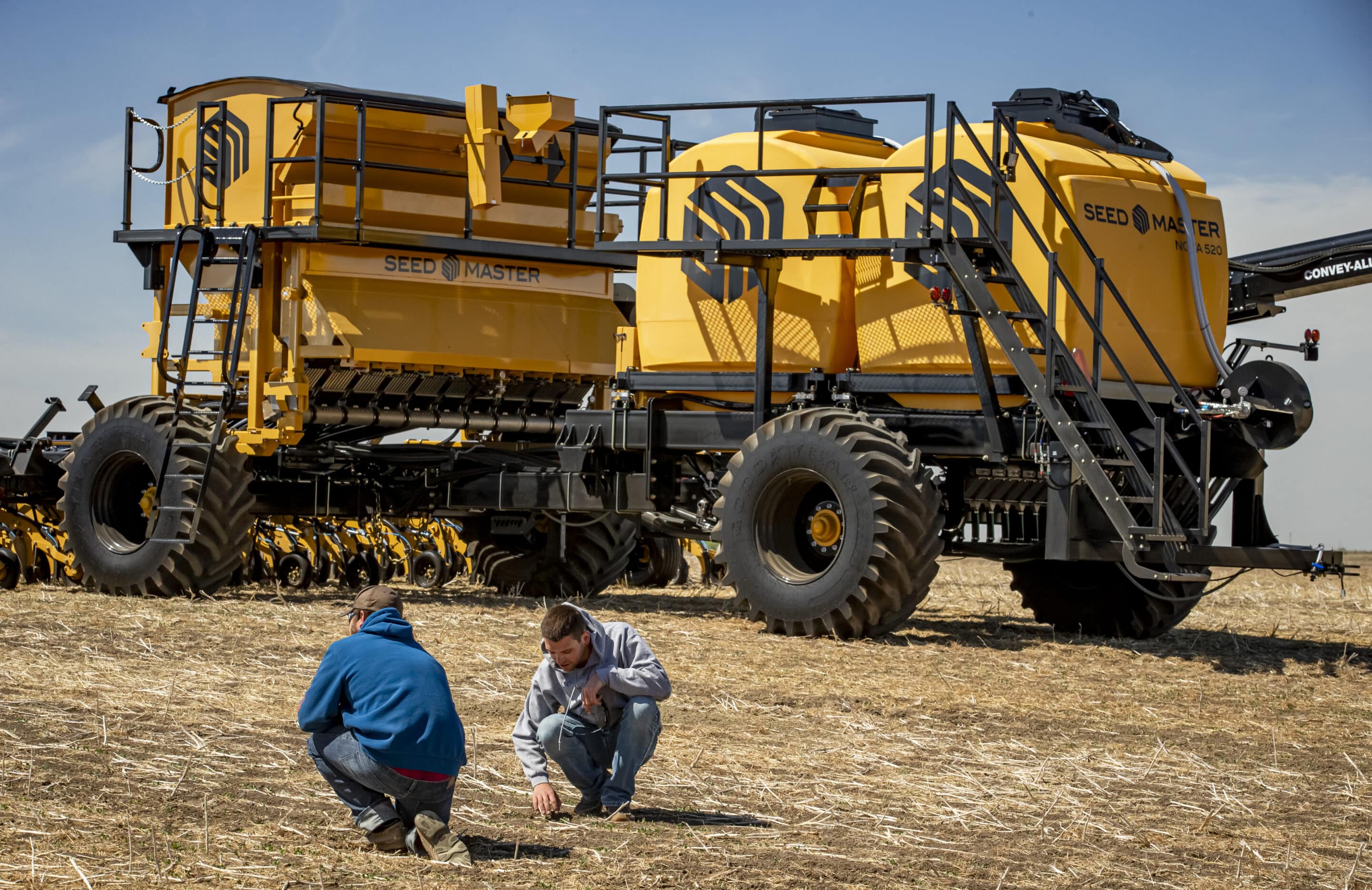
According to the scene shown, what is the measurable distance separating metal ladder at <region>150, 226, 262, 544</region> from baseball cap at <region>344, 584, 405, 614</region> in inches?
345

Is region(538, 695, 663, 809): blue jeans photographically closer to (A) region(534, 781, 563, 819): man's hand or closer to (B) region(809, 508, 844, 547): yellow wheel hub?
(A) region(534, 781, 563, 819): man's hand

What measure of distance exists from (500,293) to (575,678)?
9559 mm

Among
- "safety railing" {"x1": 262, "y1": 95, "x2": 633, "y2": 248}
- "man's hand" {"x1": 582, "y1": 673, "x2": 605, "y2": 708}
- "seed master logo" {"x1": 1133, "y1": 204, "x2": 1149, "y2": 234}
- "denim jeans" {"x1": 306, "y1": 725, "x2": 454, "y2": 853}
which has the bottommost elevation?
"denim jeans" {"x1": 306, "y1": 725, "x2": 454, "y2": 853}

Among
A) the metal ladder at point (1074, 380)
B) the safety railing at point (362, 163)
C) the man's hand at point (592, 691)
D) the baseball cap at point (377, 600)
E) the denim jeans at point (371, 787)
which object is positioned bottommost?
the denim jeans at point (371, 787)

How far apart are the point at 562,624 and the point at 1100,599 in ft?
28.2

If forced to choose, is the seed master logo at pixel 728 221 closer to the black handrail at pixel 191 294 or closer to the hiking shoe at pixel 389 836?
the black handrail at pixel 191 294

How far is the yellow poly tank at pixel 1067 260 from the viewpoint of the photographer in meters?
12.3

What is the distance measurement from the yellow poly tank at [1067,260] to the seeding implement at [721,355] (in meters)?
0.03

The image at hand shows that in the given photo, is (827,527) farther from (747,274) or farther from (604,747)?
(604,747)

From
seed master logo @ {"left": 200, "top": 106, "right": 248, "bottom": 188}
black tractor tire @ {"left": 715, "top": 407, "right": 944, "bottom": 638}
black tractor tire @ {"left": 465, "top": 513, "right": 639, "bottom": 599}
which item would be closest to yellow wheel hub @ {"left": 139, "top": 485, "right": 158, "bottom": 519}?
seed master logo @ {"left": 200, "top": 106, "right": 248, "bottom": 188}

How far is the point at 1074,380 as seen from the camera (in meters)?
11.8

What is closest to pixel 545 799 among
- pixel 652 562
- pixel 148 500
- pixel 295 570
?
pixel 148 500

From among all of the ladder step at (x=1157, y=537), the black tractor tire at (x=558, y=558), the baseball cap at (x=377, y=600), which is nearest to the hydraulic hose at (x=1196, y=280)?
the ladder step at (x=1157, y=537)

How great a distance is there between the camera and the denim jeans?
5848mm
